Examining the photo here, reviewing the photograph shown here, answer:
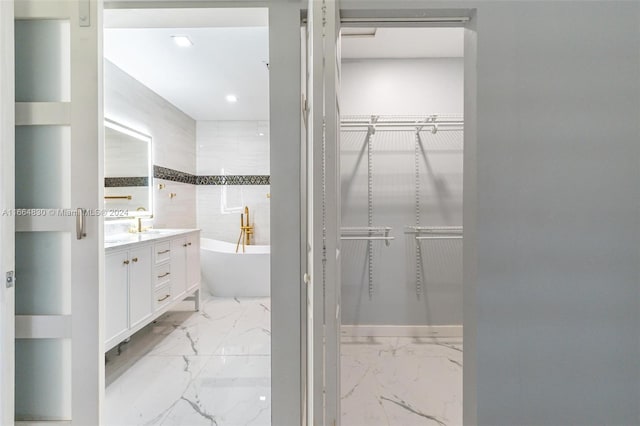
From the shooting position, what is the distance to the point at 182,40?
2.33 meters

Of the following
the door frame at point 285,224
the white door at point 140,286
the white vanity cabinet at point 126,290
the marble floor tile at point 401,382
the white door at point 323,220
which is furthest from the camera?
the white door at point 140,286

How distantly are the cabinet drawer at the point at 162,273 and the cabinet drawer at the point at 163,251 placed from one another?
0.05 meters

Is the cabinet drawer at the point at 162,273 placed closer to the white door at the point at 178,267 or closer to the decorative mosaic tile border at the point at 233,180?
the white door at the point at 178,267

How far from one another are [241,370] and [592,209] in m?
2.19

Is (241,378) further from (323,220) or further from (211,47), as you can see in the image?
(211,47)

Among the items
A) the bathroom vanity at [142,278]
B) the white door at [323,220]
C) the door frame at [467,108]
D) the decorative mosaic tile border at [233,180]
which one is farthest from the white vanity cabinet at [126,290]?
the decorative mosaic tile border at [233,180]

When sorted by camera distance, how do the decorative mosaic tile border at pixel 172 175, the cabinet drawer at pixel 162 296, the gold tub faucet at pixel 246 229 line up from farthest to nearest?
1. the gold tub faucet at pixel 246 229
2. the decorative mosaic tile border at pixel 172 175
3. the cabinet drawer at pixel 162 296

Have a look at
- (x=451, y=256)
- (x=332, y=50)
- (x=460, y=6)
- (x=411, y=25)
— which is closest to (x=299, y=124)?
(x=332, y=50)

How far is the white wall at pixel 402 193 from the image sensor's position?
8.80 ft

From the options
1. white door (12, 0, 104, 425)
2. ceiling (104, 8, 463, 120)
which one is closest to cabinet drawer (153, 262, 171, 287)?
white door (12, 0, 104, 425)

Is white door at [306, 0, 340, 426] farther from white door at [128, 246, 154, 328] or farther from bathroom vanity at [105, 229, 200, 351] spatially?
white door at [128, 246, 154, 328]

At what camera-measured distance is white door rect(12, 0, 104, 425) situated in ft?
4.39

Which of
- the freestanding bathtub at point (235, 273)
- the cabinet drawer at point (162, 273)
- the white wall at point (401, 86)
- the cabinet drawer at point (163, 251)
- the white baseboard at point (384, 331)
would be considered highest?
the white wall at point (401, 86)
